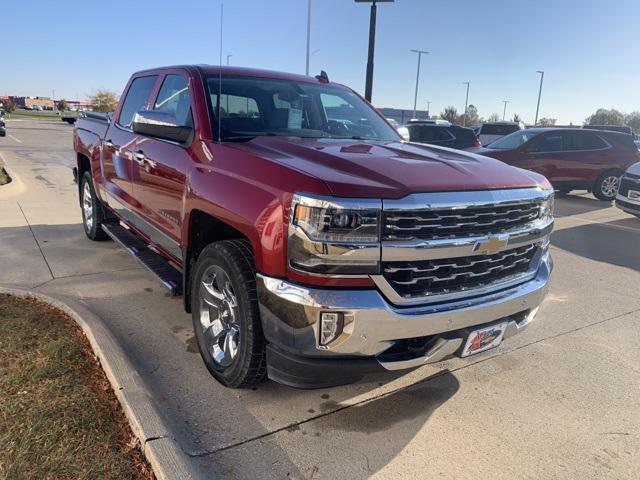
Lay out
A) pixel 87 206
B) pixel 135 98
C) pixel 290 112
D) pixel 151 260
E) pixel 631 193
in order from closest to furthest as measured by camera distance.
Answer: pixel 290 112 → pixel 151 260 → pixel 135 98 → pixel 87 206 → pixel 631 193

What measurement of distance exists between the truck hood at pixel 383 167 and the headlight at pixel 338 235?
A: 0.07 m

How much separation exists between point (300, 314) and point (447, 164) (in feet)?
4.22

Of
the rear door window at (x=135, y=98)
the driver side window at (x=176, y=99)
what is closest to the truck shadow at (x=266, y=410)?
the driver side window at (x=176, y=99)

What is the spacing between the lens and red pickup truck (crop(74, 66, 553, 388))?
238 centimetres

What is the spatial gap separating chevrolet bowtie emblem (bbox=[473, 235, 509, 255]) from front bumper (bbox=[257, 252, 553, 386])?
0.28m

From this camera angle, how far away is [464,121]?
75.7 meters

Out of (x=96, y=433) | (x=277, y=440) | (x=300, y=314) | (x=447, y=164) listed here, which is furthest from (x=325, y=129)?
(x=96, y=433)

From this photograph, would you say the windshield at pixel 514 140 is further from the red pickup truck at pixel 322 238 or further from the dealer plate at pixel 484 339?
the dealer plate at pixel 484 339

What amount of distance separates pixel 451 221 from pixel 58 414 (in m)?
2.23

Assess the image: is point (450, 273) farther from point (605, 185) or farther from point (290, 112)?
point (605, 185)

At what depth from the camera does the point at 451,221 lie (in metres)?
2.58

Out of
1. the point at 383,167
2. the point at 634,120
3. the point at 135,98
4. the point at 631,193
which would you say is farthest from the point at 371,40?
the point at 634,120

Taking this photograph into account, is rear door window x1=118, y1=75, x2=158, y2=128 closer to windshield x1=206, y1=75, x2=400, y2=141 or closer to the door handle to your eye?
the door handle

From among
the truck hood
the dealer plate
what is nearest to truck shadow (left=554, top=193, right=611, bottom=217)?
the truck hood
